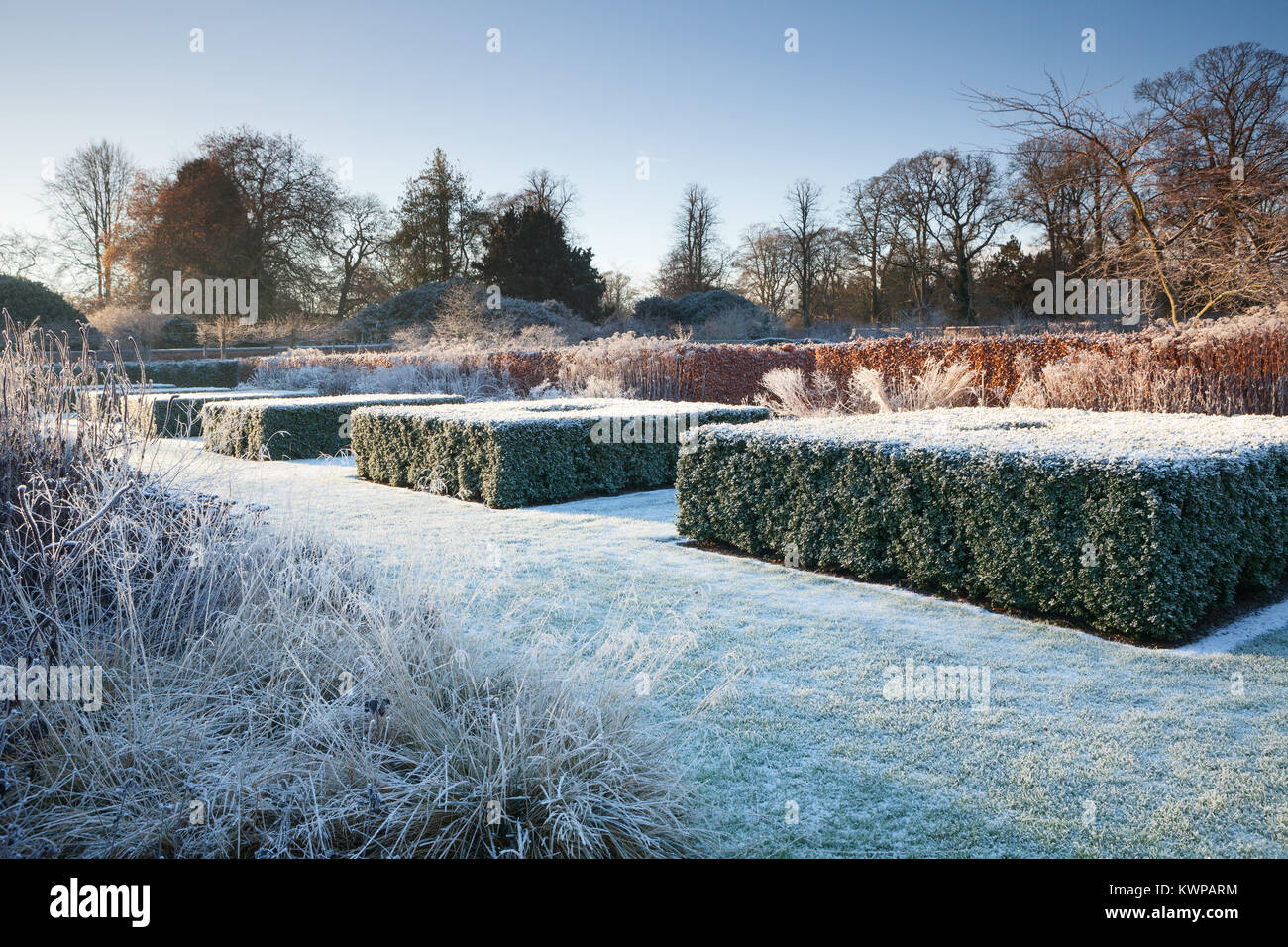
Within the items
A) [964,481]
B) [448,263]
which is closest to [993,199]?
[448,263]

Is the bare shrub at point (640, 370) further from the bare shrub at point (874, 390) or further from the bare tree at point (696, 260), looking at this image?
the bare tree at point (696, 260)

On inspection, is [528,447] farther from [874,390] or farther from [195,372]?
[195,372]

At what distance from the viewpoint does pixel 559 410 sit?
Result: 898cm

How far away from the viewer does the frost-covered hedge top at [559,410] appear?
318 inches

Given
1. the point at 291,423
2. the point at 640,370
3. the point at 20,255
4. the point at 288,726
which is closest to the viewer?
the point at 288,726

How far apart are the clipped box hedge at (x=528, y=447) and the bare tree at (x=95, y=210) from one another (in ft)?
92.9

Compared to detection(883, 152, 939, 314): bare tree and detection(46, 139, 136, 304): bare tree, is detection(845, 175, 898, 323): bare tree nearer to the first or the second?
detection(883, 152, 939, 314): bare tree

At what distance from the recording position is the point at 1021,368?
29.5 ft

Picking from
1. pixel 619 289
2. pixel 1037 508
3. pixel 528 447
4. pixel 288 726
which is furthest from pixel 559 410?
pixel 619 289

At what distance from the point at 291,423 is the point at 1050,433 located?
9.54m

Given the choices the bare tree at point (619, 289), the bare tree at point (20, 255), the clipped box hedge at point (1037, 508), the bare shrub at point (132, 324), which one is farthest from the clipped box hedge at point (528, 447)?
the bare tree at point (619, 289)

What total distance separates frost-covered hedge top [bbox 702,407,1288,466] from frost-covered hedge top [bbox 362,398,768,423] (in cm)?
234
